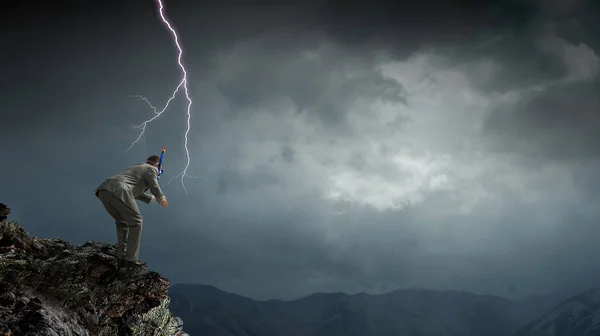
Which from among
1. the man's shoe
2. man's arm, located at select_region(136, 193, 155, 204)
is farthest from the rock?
man's arm, located at select_region(136, 193, 155, 204)

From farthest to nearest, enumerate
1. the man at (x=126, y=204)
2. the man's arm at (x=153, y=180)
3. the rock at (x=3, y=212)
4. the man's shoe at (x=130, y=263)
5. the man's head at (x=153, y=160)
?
the man's head at (x=153, y=160), the man's arm at (x=153, y=180), the man at (x=126, y=204), the man's shoe at (x=130, y=263), the rock at (x=3, y=212)

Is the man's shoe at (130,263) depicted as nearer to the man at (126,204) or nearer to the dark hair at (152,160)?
the man at (126,204)

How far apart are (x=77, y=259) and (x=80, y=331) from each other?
2052 millimetres

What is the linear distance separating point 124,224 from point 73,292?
2742mm

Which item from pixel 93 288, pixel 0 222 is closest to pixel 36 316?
pixel 93 288

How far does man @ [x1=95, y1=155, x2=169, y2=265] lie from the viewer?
1134 cm

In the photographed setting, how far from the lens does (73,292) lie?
364 inches

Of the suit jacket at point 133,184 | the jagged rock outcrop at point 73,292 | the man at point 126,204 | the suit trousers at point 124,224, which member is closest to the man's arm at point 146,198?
the suit jacket at point 133,184

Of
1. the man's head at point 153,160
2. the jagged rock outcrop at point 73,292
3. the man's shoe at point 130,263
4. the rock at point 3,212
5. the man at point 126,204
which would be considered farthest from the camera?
the man's head at point 153,160

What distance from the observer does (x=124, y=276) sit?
10461 millimetres

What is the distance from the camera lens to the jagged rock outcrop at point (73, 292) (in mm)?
7773

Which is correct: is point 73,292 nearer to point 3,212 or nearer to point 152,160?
point 3,212

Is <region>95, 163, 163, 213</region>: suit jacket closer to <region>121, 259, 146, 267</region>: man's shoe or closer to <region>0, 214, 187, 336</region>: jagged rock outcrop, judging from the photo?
<region>121, 259, 146, 267</region>: man's shoe

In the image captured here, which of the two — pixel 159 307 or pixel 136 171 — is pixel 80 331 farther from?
pixel 136 171
